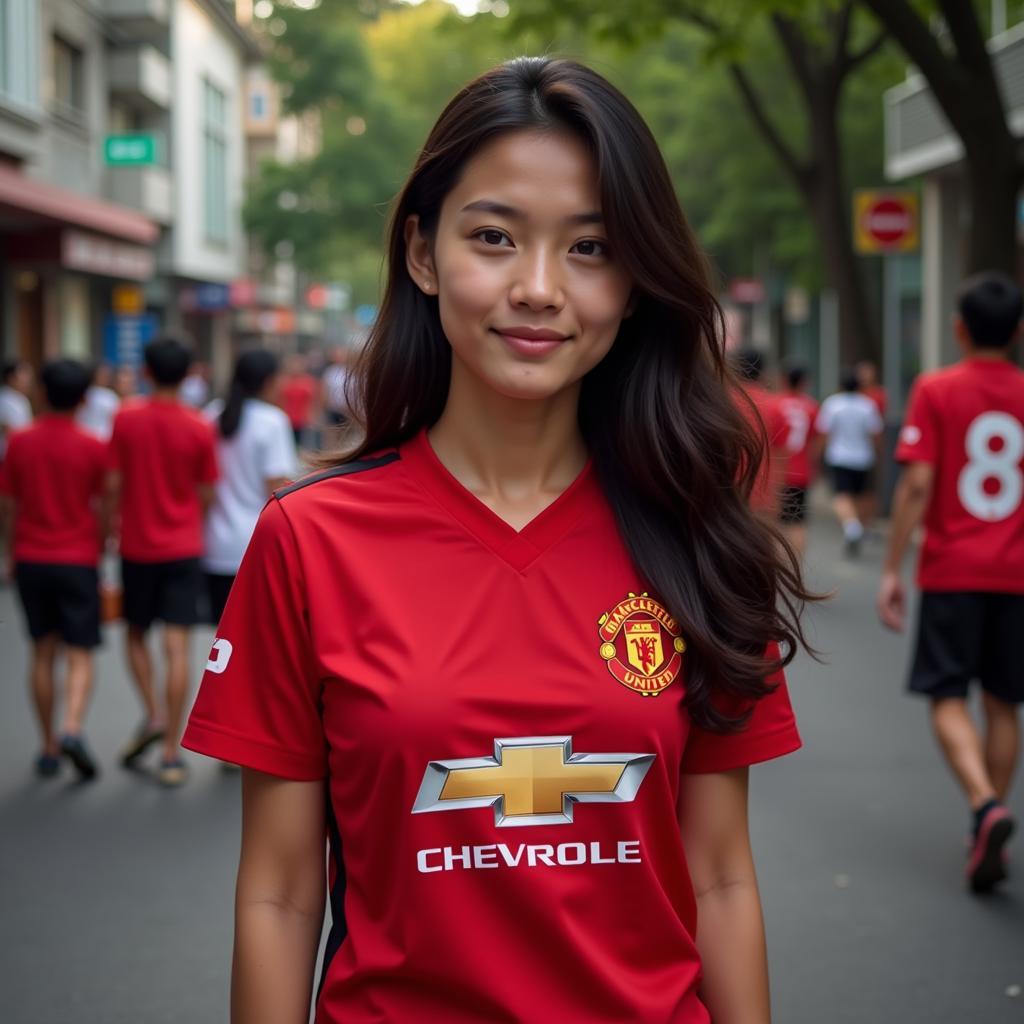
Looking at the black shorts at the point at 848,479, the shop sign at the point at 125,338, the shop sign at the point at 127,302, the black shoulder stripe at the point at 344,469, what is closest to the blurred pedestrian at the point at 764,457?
the black shoulder stripe at the point at 344,469

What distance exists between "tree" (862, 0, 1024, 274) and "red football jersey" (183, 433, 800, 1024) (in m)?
11.9

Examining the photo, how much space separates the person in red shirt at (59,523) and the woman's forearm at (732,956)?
6457mm

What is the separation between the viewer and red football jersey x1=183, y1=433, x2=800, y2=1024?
6.63 ft

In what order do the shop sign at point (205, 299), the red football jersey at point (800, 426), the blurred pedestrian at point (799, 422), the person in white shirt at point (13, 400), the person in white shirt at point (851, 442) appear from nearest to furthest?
the blurred pedestrian at point (799, 422) < the red football jersey at point (800, 426) < the person in white shirt at point (13, 400) < the person in white shirt at point (851, 442) < the shop sign at point (205, 299)

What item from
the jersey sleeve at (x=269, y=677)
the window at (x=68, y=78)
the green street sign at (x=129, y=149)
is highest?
the window at (x=68, y=78)

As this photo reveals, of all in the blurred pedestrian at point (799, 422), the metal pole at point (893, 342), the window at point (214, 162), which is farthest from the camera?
the window at point (214, 162)

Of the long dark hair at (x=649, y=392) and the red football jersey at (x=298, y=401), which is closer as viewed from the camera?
the long dark hair at (x=649, y=392)

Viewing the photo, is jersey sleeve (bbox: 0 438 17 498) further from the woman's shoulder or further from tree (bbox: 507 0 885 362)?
tree (bbox: 507 0 885 362)

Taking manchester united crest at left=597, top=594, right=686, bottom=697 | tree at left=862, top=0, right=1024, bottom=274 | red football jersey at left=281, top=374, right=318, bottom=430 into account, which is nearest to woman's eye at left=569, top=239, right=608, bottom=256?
manchester united crest at left=597, top=594, right=686, bottom=697

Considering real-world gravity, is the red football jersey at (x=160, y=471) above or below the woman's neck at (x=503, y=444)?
below

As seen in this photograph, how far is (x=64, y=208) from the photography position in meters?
22.6

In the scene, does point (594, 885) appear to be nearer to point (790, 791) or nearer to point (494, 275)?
point (494, 275)

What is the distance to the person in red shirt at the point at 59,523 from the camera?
8.36 metres

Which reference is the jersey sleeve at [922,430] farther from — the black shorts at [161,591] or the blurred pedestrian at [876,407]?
the blurred pedestrian at [876,407]
